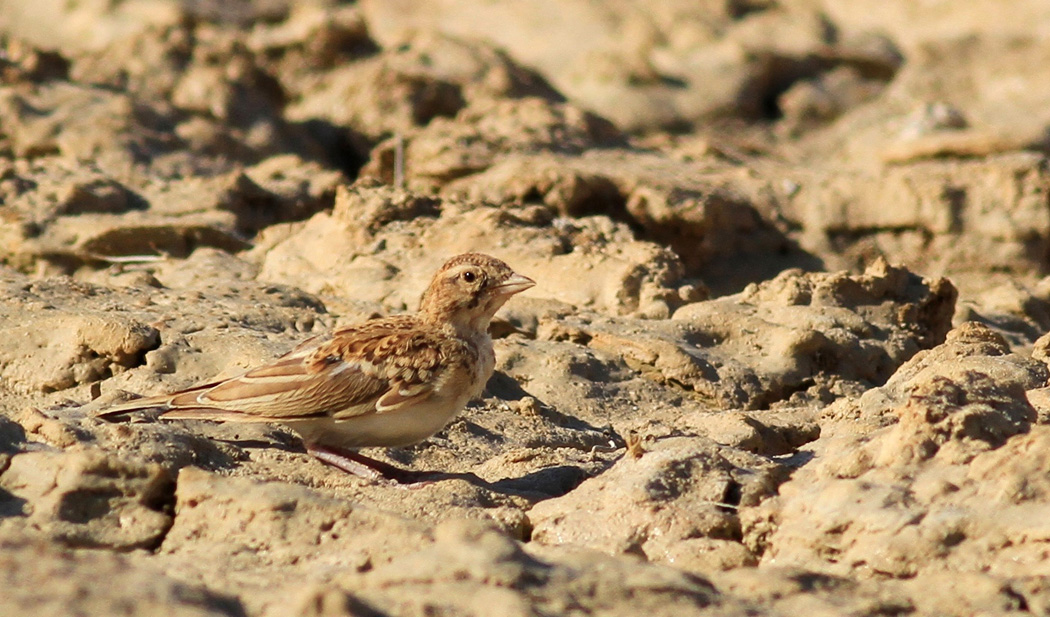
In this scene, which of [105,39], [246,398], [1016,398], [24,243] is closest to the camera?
[1016,398]

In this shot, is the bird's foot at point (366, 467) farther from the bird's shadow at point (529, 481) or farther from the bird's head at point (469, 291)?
the bird's head at point (469, 291)

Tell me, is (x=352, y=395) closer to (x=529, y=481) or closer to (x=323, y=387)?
(x=323, y=387)

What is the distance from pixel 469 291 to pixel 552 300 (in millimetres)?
1551

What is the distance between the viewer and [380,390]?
550 centimetres

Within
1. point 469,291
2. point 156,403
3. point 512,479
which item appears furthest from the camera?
point 469,291

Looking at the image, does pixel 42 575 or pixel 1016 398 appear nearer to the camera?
pixel 42 575

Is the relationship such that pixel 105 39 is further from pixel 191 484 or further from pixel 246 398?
pixel 191 484

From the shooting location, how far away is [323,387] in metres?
5.47

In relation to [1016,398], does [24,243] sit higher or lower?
lower

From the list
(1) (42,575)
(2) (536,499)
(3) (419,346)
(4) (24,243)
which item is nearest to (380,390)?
(3) (419,346)

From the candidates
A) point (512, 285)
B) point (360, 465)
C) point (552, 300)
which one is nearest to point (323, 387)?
point (360, 465)

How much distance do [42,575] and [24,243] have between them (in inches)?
201

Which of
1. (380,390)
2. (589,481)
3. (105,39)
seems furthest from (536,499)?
(105,39)

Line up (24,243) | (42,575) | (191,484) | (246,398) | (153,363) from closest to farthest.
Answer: (42,575) → (191,484) → (246,398) → (153,363) → (24,243)
